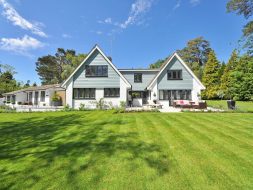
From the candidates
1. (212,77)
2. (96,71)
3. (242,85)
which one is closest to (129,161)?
(96,71)

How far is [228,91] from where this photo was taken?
39969mm

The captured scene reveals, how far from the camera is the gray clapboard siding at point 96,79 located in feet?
72.7

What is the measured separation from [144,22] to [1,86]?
43.9m

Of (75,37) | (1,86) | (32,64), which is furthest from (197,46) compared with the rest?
(1,86)

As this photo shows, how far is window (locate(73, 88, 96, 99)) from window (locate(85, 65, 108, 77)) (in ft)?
6.69

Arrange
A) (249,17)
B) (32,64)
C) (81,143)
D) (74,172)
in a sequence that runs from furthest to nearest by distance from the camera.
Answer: (32,64) → (249,17) → (81,143) → (74,172)

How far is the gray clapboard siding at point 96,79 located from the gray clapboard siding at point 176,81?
22.3 ft

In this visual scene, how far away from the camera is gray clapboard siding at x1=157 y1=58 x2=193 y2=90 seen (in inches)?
955

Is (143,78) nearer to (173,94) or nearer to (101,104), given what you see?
(173,94)

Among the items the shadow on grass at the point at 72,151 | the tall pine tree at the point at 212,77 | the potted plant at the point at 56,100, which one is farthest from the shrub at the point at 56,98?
the tall pine tree at the point at 212,77

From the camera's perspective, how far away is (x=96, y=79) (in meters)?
22.4

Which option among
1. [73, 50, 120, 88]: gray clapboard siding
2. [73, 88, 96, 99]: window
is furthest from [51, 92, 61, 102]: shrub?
[73, 50, 120, 88]: gray clapboard siding

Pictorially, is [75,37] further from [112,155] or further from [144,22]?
[112,155]

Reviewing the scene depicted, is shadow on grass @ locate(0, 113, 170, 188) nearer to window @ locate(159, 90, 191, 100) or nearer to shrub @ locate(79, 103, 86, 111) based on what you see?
shrub @ locate(79, 103, 86, 111)
